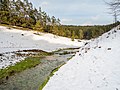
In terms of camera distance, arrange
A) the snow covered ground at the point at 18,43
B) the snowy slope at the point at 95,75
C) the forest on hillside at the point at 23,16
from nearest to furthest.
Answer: the snowy slope at the point at 95,75, the snow covered ground at the point at 18,43, the forest on hillside at the point at 23,16

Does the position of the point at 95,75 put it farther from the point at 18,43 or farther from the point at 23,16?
the point at 23,16

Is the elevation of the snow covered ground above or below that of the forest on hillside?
below

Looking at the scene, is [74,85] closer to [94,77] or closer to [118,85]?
[94,77]

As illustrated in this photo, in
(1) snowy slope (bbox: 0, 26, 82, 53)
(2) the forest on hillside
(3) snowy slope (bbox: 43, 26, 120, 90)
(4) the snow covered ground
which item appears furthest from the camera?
(2) the forest on hillside

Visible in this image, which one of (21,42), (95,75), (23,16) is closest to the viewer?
(95,75)

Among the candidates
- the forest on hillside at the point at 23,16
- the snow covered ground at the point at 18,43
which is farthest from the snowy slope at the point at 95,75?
the forest on hillside at the point at 23,16

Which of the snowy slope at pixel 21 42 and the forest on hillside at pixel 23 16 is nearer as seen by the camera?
the snowy slope at pixel 21 42

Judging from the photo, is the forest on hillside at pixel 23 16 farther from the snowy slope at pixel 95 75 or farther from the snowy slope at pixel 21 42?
the snowy slope at pixel 95 75

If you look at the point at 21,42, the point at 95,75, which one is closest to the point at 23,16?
the point at 21,42

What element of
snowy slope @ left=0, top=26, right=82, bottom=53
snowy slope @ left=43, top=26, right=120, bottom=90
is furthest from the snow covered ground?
snowy slope @ left=43, top=26, right=120, bottom=90

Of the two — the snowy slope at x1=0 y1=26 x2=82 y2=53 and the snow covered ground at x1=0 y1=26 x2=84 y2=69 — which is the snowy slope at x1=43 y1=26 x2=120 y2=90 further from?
the snowy slope at x1=0 y1=26 x2=82 y2=53

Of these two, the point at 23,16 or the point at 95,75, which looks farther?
the point at 23,16

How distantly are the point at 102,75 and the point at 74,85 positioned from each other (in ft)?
4.82

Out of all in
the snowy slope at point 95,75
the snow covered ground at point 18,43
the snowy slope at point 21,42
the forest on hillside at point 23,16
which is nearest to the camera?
the snowy slope at point 95,75
